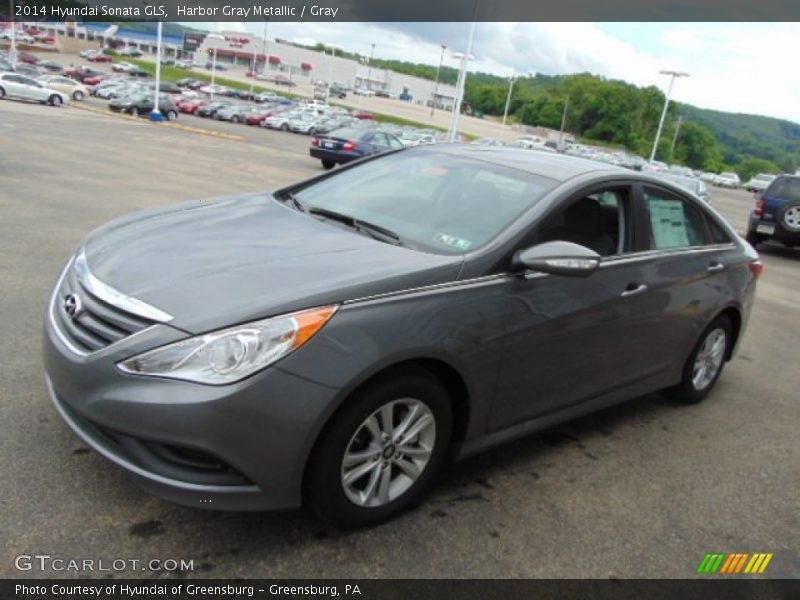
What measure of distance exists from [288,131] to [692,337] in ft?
150

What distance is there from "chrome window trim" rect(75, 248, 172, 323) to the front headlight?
154 millimetres

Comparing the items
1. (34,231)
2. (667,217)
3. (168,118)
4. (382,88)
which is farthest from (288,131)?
(382,88)

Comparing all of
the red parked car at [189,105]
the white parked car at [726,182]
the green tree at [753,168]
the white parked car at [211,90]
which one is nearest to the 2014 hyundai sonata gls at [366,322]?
the red parked car at [189,105]

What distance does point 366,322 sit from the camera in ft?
8.66

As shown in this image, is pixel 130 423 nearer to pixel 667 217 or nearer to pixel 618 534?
pixel 618 534

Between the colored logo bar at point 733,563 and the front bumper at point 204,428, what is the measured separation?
1875mm

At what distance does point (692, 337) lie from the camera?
4.51 metres

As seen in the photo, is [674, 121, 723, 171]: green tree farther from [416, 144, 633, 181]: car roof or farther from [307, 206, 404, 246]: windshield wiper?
[307, 206, 404, 246]: windshield wiper

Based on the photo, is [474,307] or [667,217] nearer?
[474,307]

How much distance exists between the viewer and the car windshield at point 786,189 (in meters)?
13.6

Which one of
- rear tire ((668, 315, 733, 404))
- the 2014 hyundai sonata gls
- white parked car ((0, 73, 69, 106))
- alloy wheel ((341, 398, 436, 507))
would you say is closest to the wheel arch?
the 2014 hyundai sonata gls

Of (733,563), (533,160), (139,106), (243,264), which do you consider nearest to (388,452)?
(243,264)

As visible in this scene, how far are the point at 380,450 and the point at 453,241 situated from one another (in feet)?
3.50

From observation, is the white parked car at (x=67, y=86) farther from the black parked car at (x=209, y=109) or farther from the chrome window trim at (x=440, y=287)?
the chrome window trim at (x=440, y=287)
